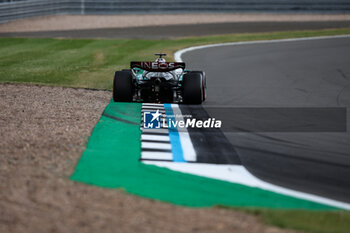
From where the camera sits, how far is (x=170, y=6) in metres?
35.2

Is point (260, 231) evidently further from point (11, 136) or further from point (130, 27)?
point (130, 27)

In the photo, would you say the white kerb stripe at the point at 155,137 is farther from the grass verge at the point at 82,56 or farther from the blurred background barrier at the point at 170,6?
the blurred background barrier at the point at 170,6

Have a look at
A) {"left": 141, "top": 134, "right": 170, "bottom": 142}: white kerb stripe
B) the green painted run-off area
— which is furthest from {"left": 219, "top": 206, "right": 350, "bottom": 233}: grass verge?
{"left": 141, "top": 134, "right": 170, "bottom": 142}: white kerb stripe

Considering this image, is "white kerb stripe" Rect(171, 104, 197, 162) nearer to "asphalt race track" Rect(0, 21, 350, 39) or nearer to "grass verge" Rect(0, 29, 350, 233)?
"grass verge" Rect(0, 29, 350, 233)

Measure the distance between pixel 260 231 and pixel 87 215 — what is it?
1.69 metres

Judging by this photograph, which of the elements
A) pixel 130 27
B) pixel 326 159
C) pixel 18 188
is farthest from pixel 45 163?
pixel 130 27

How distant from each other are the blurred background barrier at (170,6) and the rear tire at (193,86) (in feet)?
70.6

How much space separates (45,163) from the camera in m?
7.47

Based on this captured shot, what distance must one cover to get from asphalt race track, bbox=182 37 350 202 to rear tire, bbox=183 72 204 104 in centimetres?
34

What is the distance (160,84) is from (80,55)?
1043cm

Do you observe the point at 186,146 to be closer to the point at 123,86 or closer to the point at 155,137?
the point at 155,137

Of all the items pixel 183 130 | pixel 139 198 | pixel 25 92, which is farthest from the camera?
pixel 25 92

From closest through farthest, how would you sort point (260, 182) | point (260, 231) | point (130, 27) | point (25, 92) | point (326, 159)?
point (260, 231) < point (260, 182) < point (326, 159) < point (25, 92) < point (130, 27)

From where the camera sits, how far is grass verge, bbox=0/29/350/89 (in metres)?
17.1
